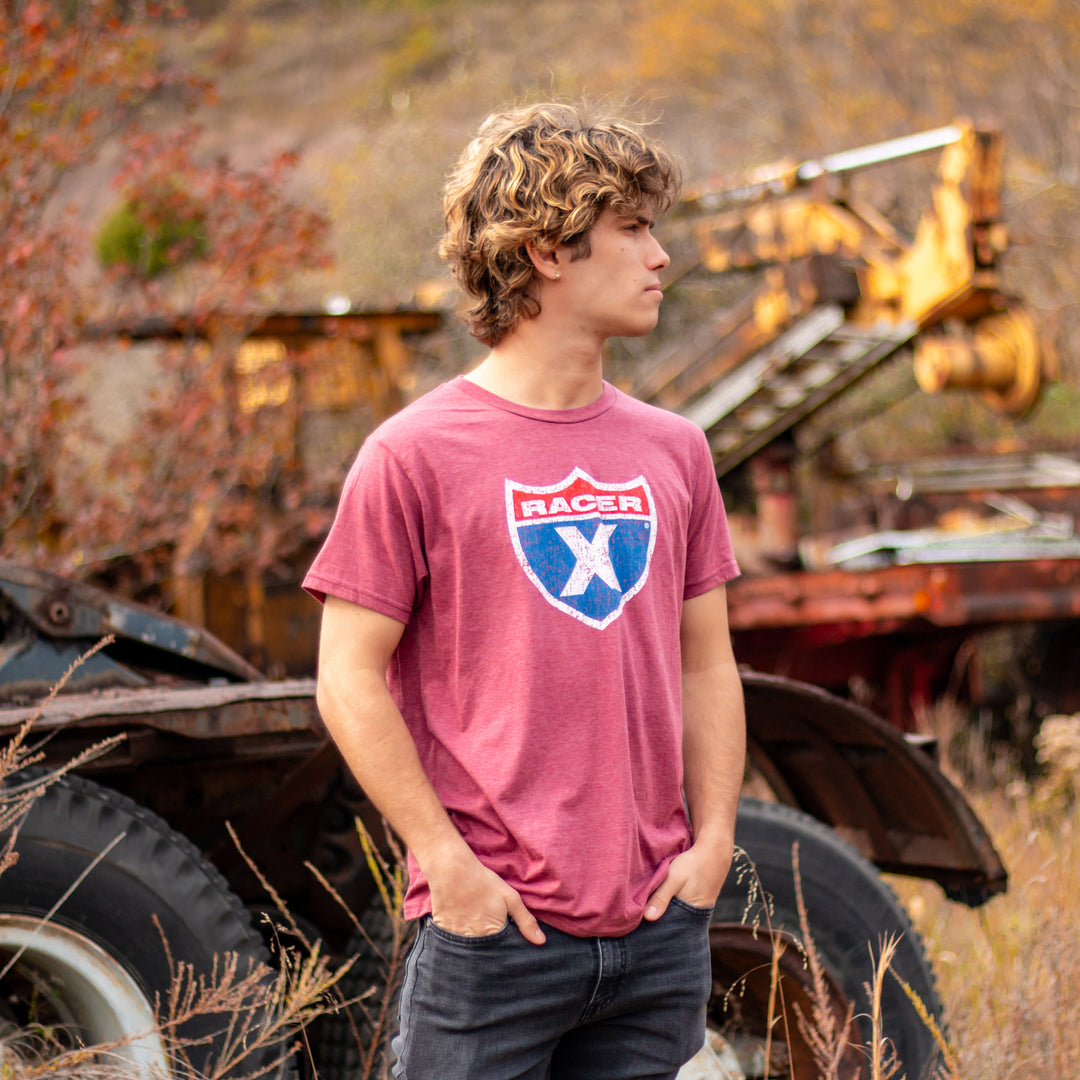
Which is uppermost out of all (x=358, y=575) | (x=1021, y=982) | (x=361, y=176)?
(x=361, y=176)

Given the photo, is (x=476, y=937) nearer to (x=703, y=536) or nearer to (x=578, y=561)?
(x=578, y=561)

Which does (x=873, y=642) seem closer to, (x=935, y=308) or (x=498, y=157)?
(x=935, y=308)

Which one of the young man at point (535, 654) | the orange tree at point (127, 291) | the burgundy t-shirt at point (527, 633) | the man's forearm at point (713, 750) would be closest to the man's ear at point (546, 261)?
the young man at point (535, 654)

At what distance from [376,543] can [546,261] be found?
46cm

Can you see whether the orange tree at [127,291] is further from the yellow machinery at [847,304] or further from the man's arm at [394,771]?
the man's arm at [394,771]

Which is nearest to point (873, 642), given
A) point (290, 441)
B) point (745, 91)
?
point (290, 441)

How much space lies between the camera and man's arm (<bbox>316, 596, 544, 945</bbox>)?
59.0 inches

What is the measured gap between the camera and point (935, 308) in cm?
719

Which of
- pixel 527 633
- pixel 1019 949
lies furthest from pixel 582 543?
pixel 1019 949

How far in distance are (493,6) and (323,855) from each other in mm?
43520

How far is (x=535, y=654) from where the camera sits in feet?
5.10

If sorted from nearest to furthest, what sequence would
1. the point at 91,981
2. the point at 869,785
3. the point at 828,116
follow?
the point at 91,981, the point at 869,785, the point at 828,116

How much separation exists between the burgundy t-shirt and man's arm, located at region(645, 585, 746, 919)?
4 cm

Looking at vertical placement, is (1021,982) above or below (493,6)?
below
